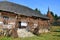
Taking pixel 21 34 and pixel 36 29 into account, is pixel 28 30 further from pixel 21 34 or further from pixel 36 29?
pixel 21 34

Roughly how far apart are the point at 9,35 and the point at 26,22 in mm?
7946

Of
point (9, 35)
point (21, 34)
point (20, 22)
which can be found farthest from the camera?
point (20, 22)

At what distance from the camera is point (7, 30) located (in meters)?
22.5

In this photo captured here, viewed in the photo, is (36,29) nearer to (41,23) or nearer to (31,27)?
(31,27)

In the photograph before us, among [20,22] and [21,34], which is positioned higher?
[20,22]

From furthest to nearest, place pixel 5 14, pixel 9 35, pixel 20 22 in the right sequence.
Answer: pixel 20 22 → pixel 5 14 → pixel 9 35

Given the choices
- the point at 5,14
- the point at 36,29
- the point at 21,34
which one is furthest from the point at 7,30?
the point at 36,29

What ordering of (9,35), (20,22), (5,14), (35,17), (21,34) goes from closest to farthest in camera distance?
(9,35), (21,34), (5,14), (20,22), (35,17)

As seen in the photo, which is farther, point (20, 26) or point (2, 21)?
point (20, 26)

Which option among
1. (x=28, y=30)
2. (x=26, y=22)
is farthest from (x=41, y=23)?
(x=28, y=30)

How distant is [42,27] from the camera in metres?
33.7

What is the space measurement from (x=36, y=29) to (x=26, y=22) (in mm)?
3258

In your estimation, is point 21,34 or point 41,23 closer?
point 21,34

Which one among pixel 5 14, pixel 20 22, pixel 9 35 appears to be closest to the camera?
pixel 9 35
